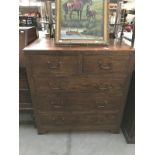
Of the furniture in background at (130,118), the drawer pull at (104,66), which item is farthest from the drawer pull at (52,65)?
the furniture in background at (130,118)

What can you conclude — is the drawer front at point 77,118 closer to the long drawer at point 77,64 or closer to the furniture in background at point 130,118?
the furniture in background at point 130,118

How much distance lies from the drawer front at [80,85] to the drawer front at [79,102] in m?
0.05

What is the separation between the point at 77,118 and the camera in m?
1.94

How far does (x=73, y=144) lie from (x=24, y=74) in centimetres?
76

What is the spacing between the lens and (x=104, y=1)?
1759mm

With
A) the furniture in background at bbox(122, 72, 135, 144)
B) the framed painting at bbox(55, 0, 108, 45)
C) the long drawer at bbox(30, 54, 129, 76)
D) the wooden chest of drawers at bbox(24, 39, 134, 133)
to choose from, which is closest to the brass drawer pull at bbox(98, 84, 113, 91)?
the wooden chest of drawers at bbox(24, 39, 134, 133)

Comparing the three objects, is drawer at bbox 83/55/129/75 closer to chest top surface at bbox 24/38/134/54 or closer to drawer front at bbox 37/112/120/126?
chest top surface at bbox 24/38/134/54

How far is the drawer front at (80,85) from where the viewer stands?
69.7 inches

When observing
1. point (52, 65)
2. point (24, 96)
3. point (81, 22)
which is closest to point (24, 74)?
point (24, 96)

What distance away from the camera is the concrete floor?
5.99 ft
